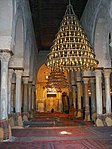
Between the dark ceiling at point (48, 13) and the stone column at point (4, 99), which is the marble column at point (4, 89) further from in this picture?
the dark ceiling at point (48, 13)

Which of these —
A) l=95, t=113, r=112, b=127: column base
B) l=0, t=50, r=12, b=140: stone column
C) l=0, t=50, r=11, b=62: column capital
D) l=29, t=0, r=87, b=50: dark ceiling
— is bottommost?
l=95, t=113, r=112, b=127: column base

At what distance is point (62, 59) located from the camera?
786 centimetres

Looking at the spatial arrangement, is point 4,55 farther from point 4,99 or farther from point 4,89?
point 4,99

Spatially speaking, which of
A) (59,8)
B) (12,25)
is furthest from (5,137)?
(59,8)

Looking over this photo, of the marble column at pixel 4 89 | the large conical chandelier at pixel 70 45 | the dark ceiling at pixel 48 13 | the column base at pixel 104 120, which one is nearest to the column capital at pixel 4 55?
the marble column at pixel 4 89

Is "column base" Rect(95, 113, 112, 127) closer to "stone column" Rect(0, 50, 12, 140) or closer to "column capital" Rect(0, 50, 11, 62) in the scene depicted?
"stone column" Rect(0, 50, 12, 140)

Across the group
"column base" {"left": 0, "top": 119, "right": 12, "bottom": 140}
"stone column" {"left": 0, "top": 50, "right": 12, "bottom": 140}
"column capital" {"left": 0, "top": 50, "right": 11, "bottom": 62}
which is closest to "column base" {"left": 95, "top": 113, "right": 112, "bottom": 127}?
"stone column" {"left": 0, "top": 50, "right": 12, "bottom": 140}

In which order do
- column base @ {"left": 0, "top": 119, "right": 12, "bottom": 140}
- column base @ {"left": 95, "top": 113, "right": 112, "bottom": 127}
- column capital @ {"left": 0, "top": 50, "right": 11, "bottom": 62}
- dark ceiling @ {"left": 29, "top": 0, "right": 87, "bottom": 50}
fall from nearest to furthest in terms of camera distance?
column base @ {"left": 0, "top": 119, "right": 12, "bottom": 140}, column capital @ {"left": 0, "top": 50, "right": 11, "bottom": 62}, column base @ {"left": 95, "top": 113, "right": 112, "bottom": 127}, dark ceiling @ {"left": 29, "top": 0, "right": 87, "bottom": 50}

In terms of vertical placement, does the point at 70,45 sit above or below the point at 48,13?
below

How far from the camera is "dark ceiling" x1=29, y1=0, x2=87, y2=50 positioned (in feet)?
40.3

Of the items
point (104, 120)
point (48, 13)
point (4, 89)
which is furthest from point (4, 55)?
point (48, 13)

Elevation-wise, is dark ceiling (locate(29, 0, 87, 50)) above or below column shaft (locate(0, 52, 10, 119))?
above

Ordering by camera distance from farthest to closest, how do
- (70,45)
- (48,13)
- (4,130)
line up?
(48,13) < (70,45) < (4,130)

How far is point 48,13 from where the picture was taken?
44.8ft
